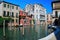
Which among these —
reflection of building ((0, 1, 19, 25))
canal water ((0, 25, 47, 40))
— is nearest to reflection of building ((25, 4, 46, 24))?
canal water ((0, 25, 47, 40))

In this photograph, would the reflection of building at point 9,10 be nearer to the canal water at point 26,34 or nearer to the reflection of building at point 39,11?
the canal water at point 26,34

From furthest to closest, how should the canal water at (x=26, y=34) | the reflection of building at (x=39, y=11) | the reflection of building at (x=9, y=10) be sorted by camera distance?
Result: 1. the reflection of building at (x=9, y=10)
2. the reflection of building at (x=39, y=11)
3. the canal water at (x=26, y=34)

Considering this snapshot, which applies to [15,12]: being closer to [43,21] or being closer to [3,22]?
[3,22]

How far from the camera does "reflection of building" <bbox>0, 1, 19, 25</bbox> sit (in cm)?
928

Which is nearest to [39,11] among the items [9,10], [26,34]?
[26,34]

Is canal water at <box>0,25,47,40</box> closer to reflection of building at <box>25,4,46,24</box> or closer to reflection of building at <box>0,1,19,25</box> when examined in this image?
reflection of building at <box>25,4,46,24</box>

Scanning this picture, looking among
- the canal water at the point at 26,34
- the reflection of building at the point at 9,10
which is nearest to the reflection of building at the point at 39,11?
the canal water at the point at 26,34

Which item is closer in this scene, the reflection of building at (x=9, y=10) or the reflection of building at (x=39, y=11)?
the reflection of building at (x=39, y=11)

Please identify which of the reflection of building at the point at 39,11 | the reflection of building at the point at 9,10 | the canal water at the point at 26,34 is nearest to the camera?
the canal water at the point at 26,34

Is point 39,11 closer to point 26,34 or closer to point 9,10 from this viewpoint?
point 26,34

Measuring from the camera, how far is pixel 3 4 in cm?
945

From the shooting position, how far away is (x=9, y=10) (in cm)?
938

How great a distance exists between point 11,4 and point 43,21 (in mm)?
2630

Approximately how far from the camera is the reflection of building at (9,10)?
9.28m
